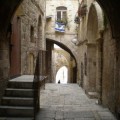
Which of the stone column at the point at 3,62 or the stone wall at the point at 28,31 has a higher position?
the stone wall at the point at 28,31

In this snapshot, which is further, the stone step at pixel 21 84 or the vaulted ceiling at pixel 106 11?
the stone step at pixel 21 84

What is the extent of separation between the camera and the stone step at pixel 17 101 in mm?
8117

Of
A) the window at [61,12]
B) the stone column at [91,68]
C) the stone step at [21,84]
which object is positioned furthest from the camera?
the window at [61,12]

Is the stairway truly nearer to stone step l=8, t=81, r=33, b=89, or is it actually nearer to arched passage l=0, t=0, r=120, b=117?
stone step l=8, t=81, r=33, b=89

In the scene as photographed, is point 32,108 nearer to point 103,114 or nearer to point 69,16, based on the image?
point 103,114

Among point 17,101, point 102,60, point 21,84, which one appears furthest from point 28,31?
point 17,101

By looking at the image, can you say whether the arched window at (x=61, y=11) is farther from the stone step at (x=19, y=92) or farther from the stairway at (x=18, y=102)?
the stone step at (x=19, y=92)

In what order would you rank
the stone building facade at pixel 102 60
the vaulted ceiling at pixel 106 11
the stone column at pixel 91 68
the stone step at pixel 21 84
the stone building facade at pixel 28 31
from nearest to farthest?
the vaulted ceiling at pixel 106 11, the stone building facade at pixel 102 60, the stone step at pixel 21 84, the stone building facade at pixel 28 31, the stone column at pixel 91 68

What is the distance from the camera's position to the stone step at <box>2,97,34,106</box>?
812 cm

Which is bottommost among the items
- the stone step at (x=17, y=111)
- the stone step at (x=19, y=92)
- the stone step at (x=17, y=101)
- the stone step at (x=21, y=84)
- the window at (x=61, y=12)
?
the stone step at (x=17, y=111)

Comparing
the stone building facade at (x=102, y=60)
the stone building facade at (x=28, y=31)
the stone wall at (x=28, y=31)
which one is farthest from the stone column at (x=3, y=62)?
the stone wall at (x=28, y=31)

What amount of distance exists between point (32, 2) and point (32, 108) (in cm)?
A: 995

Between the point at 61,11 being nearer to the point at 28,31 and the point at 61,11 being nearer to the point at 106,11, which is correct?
the point at 28,31

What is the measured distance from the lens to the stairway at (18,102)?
7.71 metres
